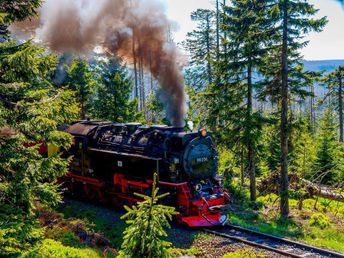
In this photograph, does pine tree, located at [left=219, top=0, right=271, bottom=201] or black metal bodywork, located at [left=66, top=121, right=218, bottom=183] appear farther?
pine tree, located at [left=219, top=0, right=271, bottom=201]

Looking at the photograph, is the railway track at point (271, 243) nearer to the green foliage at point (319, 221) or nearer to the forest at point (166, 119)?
the forest at point (166, 119)

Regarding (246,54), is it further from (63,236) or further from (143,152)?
(63,236)

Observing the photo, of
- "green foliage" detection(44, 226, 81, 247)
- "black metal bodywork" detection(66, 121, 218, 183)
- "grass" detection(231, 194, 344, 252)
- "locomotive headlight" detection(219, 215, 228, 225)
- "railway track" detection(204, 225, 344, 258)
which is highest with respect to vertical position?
"black metal bodywork" detection(66, 121, 218, 183)

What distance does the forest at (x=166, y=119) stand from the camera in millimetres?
6898

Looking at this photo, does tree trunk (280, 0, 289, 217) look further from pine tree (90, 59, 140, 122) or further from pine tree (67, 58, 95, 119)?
pine tree (67, 58, 95, 119)

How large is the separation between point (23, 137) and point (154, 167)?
A: 640cm

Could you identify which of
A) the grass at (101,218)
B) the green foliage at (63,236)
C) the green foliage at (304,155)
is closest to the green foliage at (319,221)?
the green foliage at (304,155)

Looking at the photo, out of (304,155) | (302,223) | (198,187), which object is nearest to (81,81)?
(198,187)

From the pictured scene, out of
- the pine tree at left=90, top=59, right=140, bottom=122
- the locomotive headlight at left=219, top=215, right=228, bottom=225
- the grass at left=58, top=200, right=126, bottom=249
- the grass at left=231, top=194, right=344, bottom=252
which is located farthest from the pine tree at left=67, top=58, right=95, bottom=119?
the locomotive headlight at left=219, top=215, right=228, bottom=225

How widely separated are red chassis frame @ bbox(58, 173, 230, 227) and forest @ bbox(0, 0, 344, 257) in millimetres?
701

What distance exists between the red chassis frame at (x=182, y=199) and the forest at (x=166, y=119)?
2.30 ft

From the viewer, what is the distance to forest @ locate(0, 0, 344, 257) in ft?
22.6

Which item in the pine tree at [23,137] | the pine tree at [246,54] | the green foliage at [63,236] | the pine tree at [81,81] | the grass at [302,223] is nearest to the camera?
the pine tree at [23,137]

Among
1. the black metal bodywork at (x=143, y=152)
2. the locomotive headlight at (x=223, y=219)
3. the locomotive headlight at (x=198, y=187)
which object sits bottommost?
the locomotive headlight at (x=223, y=219)
